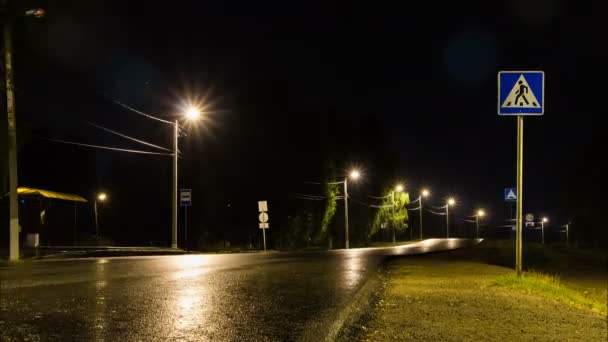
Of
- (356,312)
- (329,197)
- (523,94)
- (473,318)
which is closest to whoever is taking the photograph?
(473,318)

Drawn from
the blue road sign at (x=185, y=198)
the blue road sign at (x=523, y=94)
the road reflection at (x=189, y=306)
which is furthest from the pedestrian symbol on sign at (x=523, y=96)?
the blue road sign at (x=185, y=198)

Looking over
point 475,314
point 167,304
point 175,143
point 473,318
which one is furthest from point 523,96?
point 175,143

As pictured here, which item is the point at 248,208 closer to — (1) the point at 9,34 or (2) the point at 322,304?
(1) the point at 9,34

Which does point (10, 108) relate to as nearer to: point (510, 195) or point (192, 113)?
point (192, 113)

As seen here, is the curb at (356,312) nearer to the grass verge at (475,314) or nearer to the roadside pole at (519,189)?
the grass verge at (475,314)

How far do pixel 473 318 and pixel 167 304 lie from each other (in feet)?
16.1

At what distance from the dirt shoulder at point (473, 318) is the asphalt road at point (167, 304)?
2.79 feet

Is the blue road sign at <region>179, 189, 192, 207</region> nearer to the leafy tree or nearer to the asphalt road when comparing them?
the asphalt road

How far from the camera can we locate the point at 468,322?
27.5 ft

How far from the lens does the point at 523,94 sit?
44.8 feet

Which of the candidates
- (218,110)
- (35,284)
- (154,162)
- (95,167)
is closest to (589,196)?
(218,110)

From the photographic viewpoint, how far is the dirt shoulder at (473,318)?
7539mm

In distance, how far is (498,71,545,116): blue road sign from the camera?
13.6 meters

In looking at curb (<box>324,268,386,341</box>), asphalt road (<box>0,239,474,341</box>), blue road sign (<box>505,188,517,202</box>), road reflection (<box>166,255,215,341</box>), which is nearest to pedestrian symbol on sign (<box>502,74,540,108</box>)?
curb (<box>324,268,386,341</box>)
